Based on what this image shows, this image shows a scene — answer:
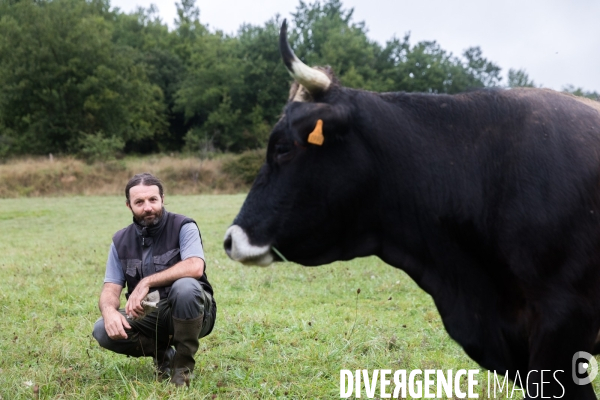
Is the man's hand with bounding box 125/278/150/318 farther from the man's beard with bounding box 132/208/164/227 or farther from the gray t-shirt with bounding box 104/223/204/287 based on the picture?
the man's beard with bounding box 132/208/164/227

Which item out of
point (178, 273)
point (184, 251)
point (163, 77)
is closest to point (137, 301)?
point (178, 273)

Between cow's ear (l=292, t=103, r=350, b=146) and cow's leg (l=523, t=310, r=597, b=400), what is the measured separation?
1306 mm

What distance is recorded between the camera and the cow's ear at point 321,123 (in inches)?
124

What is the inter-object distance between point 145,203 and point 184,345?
1.08m

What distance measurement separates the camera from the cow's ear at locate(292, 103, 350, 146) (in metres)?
3.15

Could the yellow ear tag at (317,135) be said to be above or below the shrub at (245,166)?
above

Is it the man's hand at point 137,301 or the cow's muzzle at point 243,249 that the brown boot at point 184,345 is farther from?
the cow's muzzle at point 243,249

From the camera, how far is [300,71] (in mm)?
3125

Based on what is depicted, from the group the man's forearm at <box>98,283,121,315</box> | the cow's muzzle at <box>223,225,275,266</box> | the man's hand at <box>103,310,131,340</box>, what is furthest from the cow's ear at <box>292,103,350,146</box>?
the man's forearm at <box>98,283,121,315</box>

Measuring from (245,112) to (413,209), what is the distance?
52.7 m

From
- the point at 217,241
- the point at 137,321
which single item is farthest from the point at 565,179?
the point at 217,241

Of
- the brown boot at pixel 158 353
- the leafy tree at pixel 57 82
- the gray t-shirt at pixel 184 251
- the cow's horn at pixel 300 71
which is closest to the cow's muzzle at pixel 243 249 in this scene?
the cow's horn at pixel 300 71

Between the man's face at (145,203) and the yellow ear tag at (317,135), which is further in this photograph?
the man's face at (145,203)

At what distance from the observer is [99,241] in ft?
47.0
